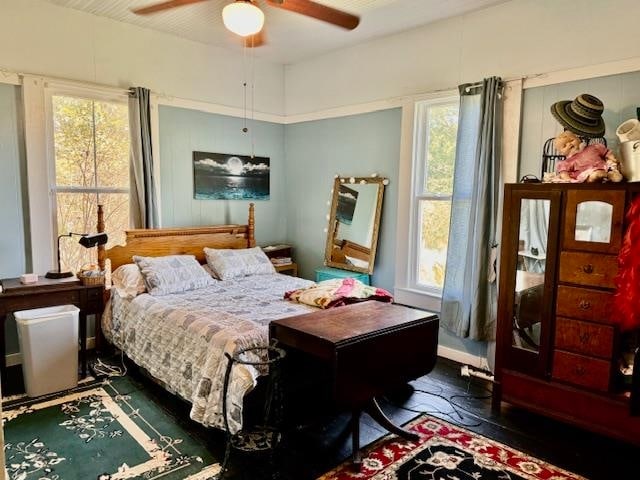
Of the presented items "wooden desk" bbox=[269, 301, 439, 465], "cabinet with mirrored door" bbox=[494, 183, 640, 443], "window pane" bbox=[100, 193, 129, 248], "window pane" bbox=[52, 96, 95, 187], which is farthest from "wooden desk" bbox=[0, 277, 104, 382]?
"cabinet with mirrored door" bbox=[494, 183, 640, 443]

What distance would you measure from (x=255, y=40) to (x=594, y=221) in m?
3.35

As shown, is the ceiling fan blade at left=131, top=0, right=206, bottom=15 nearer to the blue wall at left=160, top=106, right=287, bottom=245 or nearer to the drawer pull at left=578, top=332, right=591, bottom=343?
the blue wall at left=160, top=106, right=287, bottom=245

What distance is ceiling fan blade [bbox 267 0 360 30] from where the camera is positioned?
273 centimetres

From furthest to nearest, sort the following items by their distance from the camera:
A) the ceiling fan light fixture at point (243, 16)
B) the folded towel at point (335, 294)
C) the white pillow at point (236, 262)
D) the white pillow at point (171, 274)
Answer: the white pillow at point (236, 262) < the white pillow at point (171, 274) < the folded towel at point (335, 294) < the ceiling fan light fixture at point (243, 16)

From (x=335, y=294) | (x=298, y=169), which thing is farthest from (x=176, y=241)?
(x=335, y=294)

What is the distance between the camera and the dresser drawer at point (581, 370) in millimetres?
2658

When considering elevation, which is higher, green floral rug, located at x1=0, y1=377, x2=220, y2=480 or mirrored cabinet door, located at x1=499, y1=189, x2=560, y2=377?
mirrored cabinet door, located at x1=499, y1=189, x2=560, y2=377

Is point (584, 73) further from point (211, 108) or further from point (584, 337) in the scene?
point (211, 108)

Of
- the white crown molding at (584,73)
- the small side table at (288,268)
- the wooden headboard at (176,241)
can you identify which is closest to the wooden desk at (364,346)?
the white crown molding at (584,73)

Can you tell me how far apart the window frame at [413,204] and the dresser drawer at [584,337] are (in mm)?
1277

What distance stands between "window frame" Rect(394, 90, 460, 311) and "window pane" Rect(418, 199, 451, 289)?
1.5 inches

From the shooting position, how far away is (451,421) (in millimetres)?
2887

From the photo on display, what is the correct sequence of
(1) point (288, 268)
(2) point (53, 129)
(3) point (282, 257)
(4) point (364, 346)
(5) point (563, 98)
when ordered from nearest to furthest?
(4) point (364, 346)
(5) point (563, 98)
(2) point (53, 129)
(1) point (288, 268)
(3) point (282, 257)

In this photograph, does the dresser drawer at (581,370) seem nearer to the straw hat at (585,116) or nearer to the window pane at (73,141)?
the straw hat at (585,116)
